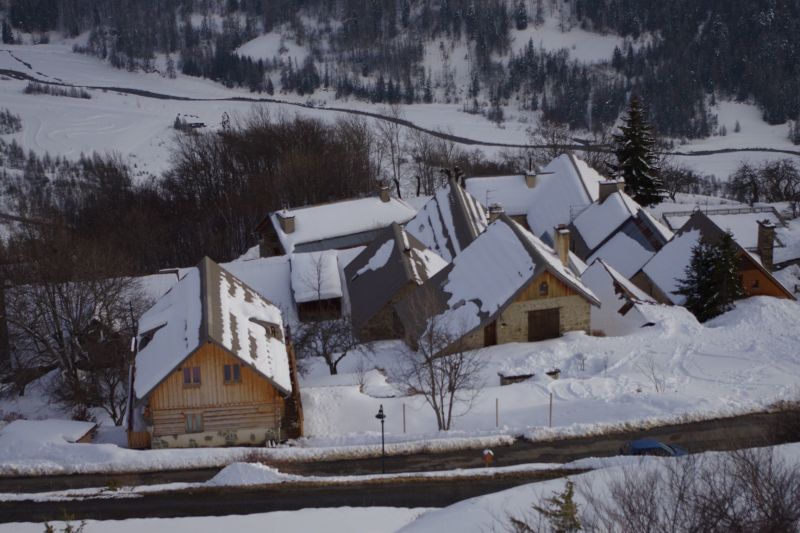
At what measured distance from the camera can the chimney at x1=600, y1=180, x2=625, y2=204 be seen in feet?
178

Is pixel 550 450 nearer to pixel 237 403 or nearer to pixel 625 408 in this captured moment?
pixel 625 408

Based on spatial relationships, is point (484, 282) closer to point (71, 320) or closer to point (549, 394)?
point (549, 394)

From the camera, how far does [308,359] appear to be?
37812mm

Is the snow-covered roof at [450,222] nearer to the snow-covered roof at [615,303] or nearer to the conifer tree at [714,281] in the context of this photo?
the snow-covered roof at [615,303]

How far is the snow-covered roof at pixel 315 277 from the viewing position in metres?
42.2

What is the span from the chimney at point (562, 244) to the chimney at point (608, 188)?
15.4 meters

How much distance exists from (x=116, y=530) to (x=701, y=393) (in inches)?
773

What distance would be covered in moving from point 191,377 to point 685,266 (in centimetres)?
2630

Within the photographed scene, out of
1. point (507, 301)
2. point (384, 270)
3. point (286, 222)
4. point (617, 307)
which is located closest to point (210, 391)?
point (507, 301)

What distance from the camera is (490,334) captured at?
36.4 meters

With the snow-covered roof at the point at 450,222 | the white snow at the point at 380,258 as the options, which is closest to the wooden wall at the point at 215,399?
the white snow at the point at 380,258

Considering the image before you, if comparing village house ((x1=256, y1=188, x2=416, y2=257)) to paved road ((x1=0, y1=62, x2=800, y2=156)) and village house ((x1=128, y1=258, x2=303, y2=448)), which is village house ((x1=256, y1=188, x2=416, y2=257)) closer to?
village house ((x1=128, y1=258, x2=303, y2=448))

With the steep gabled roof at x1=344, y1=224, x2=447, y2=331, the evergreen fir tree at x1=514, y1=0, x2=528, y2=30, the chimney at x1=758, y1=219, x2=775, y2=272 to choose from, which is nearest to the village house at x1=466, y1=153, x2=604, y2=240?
the chimney at x1=758, y1=219, x2=775, y2=272

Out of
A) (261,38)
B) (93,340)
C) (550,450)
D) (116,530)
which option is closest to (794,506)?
(550,450)
